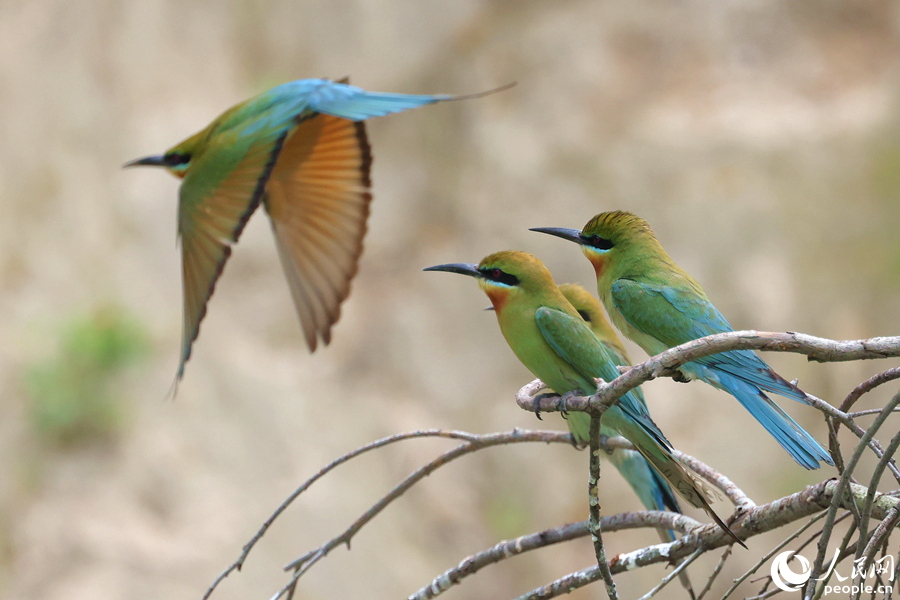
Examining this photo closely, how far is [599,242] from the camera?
5.01 ft

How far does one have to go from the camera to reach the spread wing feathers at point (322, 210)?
178 cm

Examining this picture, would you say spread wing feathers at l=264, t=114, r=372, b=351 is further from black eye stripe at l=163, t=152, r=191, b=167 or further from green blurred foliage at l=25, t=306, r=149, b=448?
green blurred foliage at l=25, t=306, r=149, b=448

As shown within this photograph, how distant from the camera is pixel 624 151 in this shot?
14.1 feet

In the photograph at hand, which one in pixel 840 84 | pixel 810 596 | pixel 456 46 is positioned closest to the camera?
pixel 810 596

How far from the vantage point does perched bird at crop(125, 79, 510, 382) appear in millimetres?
1483

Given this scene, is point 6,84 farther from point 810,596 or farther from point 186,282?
point 810,596

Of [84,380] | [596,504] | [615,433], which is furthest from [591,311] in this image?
[84,380]

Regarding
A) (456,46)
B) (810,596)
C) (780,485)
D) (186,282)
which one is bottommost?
(810,596)

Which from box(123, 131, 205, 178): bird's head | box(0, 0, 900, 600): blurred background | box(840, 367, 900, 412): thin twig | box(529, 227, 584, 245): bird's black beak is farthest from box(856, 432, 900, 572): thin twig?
box(0, 0, 900, 600): blurred background

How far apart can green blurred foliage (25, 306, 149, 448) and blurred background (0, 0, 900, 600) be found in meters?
0.01

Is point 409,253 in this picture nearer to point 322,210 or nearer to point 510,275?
point 322,210

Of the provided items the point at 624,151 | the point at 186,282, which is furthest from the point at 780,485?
the point at 186,282

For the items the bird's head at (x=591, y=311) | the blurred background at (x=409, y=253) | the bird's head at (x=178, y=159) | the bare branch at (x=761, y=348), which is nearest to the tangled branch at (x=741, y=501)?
the bare branch at (x=761, y=348)

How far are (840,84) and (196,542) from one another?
3.69 metres
